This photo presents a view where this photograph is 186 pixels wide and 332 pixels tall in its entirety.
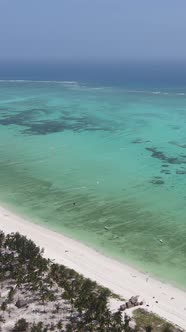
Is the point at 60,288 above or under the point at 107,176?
above

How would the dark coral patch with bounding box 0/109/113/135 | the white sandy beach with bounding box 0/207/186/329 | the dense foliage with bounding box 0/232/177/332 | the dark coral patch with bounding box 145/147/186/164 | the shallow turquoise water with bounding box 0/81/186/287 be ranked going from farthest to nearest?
1. the dark coral patch with bounding box 0/109/113/135
2. the dark coral patch with bounding box 145/147/186/164
3. the shallow turquoise water with bounding box 0/81/186/287
4. the white sandy beach with bounding box 0/207/186/329
5. the dense foliage with bounding box 0/232/177/332

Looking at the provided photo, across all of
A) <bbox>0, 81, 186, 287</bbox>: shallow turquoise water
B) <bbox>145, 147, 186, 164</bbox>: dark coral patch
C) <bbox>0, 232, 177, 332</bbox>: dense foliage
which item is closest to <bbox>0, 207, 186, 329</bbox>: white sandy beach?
<bbox>0, 81, 186, 287</bbox>: shallow turquoise water

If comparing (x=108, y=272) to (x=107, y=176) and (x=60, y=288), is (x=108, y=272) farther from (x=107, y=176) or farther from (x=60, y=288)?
(x=107, y=176)

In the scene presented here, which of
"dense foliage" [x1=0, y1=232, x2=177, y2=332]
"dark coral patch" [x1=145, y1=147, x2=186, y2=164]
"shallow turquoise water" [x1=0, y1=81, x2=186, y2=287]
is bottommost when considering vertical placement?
"shallow turquoise water" [x1=0, y1=81, x2=186, y2=287]

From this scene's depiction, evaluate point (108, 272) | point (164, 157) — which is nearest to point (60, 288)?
point (108, 272)

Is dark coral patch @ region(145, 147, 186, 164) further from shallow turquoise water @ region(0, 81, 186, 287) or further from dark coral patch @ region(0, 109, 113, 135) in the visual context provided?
dark coral patch @ region(0, 109, 113, 135)

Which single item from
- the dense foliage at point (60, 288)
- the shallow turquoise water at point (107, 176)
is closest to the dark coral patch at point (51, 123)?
the shallow turquoise water at point (107, 176)

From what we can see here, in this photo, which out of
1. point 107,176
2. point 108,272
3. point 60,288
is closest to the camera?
point 60,288
